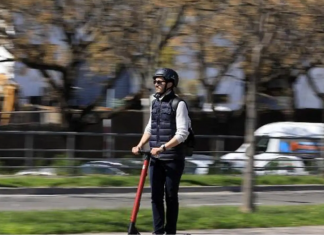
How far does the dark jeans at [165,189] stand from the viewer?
7.35 m

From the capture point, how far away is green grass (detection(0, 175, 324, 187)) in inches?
653

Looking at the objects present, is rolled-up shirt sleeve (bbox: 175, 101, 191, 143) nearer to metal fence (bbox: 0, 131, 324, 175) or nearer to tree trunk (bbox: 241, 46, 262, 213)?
tree trunk (bbox: 241, 46, 262, 213)

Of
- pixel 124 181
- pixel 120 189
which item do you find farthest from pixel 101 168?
pixel 120 189

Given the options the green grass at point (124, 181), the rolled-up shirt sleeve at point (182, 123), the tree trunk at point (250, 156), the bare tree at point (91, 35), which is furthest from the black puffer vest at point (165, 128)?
the green grass at point (124, 181)

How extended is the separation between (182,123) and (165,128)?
0.24 metres

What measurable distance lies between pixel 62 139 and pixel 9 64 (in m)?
4.84

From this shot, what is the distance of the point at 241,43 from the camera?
18.5 m

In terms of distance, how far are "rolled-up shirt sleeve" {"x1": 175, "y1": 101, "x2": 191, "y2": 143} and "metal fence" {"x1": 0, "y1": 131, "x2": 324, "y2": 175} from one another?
11467 millimetres

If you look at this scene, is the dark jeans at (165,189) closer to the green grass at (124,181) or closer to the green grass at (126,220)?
the green grass at (126,220)

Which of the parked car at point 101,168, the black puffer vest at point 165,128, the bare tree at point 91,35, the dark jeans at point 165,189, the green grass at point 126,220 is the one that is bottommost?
the parked car at point 101,168

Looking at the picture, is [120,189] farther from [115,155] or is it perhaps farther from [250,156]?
[250,156]

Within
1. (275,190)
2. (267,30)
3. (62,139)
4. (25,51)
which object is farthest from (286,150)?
(267,30)

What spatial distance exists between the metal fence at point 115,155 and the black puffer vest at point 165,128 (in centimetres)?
1131

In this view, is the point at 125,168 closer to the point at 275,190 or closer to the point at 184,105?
the point at 275,190
